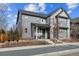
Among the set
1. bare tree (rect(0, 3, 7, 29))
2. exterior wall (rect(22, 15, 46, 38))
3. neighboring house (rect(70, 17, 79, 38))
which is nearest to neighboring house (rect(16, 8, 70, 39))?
exterior wall (rect(22, 15, 46, 38))

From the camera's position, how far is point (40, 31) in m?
11.3

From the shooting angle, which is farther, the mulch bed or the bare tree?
the mulch bed

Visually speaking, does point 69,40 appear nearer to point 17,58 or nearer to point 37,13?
point 37,13

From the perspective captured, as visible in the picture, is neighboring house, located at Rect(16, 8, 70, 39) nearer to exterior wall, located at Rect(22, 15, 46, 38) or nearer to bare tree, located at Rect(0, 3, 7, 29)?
exterior wall, located at Rect(22, 15, 46, 38)

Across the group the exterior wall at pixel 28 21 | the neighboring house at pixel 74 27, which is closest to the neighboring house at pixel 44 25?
the exterior wall at pixel 28 21

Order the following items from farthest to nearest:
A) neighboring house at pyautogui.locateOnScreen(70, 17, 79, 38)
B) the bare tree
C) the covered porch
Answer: the covered porch, neighboring house at pyautogui.locateOnScreen(70, 17, 79, 38), the bare tree

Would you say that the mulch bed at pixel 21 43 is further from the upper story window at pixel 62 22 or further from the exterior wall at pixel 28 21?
the upper story window at pixel 62 22

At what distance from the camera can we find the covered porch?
11.0m

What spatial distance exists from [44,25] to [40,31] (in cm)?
34

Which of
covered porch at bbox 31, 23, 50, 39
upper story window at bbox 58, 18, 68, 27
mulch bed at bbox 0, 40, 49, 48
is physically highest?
upper story window at bbox 58, 18, 68, 27

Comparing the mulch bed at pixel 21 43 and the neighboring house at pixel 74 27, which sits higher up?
the neighboring house at pixel 74 27

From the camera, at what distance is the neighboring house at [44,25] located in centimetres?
1075

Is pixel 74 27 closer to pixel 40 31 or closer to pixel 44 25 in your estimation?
pixel 44 25

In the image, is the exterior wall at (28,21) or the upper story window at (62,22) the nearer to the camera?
the exterior wall at (28,21)
